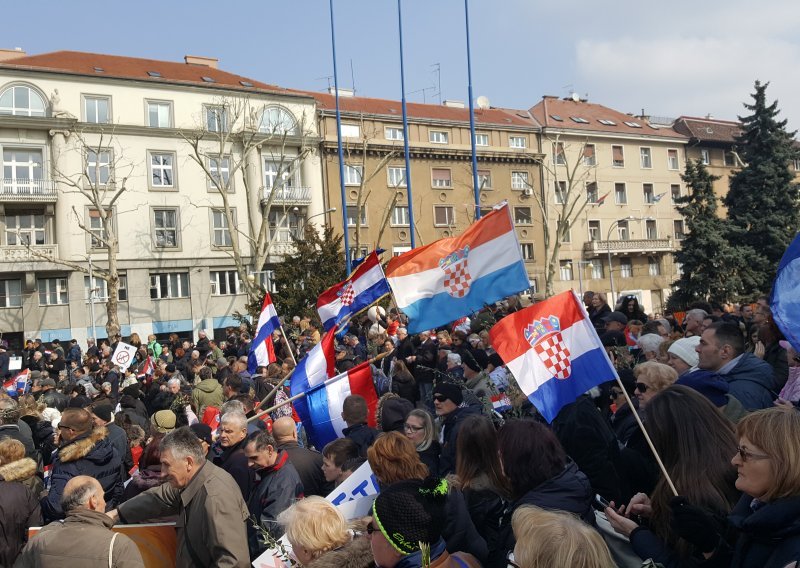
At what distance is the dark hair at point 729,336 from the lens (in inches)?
209

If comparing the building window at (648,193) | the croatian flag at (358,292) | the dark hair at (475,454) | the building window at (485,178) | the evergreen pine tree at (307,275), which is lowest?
the dark hair at (475,454)

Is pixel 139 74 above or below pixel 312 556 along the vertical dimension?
above

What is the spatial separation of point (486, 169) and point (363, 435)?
4831 cm

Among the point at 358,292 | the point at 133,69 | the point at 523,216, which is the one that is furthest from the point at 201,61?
the point at 358,292

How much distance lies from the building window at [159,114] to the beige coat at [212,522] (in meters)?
40.9

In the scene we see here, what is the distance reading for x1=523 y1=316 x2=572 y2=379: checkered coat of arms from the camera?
17.0 feet

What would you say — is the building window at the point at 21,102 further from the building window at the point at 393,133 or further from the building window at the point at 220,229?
the building window at the point at 393,133

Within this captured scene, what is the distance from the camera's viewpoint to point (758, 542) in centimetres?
268

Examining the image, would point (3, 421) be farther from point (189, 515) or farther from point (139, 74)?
point (139, 74)

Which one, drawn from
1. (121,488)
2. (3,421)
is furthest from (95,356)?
(121,488)

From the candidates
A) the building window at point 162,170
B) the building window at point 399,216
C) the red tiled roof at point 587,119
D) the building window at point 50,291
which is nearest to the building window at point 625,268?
the red tiled roof at point 587,119

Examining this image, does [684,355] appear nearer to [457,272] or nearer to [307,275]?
[457,272]

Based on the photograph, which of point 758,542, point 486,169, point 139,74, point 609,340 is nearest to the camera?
point 758,542

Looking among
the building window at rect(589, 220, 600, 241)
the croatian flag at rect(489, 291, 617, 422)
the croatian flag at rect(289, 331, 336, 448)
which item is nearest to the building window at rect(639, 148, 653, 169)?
the building window at rect(589, 220, 600, 241)
